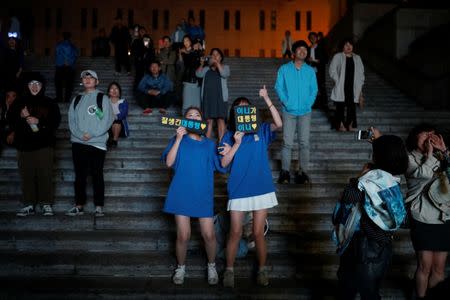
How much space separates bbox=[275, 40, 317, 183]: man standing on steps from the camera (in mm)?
7809

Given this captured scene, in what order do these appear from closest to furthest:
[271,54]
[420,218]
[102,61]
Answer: [420,218], [102,61], [271,54]

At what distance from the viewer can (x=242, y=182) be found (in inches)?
219

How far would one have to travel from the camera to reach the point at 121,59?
598 inches

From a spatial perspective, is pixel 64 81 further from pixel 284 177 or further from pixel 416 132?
pixel 416 132

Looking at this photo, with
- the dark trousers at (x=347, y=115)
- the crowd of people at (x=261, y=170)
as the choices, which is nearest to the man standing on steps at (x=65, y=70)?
the crowd of people at (x=261, y=170)

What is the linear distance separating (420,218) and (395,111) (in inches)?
276

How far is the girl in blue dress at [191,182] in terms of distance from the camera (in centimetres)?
552

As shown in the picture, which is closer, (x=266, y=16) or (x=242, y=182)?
(x=242, y=182)

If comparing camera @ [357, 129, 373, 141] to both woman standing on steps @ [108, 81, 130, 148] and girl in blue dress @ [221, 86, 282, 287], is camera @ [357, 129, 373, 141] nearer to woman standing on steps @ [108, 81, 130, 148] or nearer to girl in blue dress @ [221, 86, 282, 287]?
girl in blue dress @ [221, 86, 282, 287]

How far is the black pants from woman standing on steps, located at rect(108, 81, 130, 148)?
19.5 ft

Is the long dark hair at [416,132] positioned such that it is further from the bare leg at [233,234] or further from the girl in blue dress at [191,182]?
the girl in blue dress at [191,182]

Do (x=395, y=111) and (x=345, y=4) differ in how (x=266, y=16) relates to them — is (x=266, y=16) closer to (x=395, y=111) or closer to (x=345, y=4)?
(x=345, y=4)

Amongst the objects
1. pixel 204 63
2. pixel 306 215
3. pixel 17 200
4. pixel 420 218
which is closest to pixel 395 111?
pixel 204 63

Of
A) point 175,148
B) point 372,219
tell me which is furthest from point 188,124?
point 372,219
